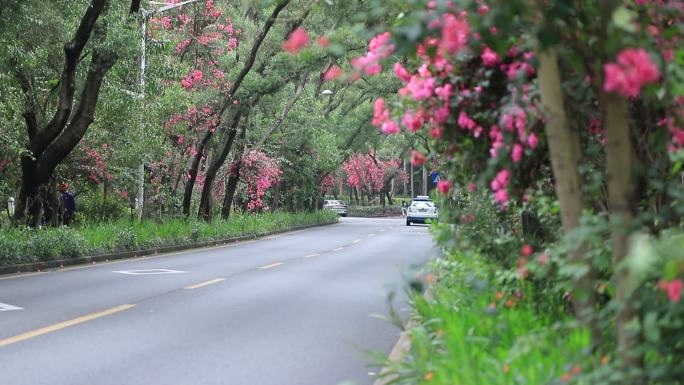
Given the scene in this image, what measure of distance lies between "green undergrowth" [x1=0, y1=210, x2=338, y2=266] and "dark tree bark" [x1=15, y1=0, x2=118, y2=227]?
125 cm

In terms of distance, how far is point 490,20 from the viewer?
2.79 meters

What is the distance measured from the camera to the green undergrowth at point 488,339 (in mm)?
3934

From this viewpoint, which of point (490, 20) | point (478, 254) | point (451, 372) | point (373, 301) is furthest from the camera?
point (373, 301)

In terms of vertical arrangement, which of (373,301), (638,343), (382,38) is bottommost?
(373,301)

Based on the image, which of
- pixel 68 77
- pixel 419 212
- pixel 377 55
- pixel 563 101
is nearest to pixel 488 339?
pixel 563 101

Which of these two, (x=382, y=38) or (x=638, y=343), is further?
(x=382, y=38)

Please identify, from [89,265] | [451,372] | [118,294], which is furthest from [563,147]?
[89,265]

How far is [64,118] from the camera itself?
656 inches

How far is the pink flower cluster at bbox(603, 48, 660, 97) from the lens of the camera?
8.54ft

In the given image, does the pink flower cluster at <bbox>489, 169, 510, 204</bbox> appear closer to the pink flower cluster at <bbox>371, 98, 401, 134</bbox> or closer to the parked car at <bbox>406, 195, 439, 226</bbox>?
the pink flower cluster at <bbox>371, 98, 401, 134</bbox>

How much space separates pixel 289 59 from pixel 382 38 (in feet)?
70.2

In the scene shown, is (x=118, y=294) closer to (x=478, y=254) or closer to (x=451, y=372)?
(x=478, y=254)

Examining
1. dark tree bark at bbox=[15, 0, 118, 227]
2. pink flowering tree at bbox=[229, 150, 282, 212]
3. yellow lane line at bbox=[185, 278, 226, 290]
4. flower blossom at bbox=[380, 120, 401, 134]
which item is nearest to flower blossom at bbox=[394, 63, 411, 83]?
flower blossom at bbox=[380, 120, 401, 134]

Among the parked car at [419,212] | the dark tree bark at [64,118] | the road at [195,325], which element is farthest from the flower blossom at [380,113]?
the parked car at [419,212]
